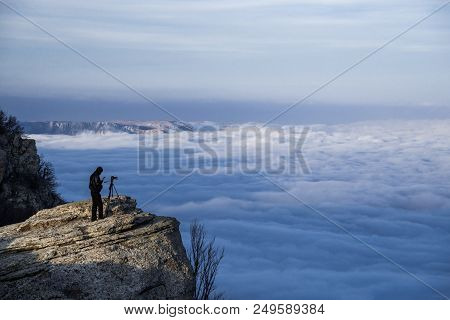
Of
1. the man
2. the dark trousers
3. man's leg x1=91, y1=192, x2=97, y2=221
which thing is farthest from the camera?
man's leg x1=91, y1=192, x2=97, y2=221

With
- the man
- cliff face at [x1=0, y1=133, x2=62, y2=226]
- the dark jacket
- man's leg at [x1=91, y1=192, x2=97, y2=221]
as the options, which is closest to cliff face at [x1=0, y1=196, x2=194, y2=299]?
man's leg at [x1=91, y1=192, x2=97, y2=221]

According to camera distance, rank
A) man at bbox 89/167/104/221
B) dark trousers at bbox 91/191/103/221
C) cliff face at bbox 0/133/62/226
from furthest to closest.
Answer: cliff face at bbox 0/133/62/226, dark trousers at bbox 91/191/103/221, man at bbox 89/167/104/221

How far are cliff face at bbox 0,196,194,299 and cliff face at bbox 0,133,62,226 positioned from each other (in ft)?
61.5

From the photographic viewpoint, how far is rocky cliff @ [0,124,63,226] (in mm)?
46844

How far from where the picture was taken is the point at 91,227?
27344mm

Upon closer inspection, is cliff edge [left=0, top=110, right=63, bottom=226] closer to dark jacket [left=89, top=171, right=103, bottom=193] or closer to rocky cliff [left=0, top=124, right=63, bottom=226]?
rocky cliff [left=0, top=124, right=63, bottom=226]

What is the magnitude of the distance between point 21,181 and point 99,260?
78.2 ft

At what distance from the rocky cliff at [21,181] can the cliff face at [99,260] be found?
18799mm

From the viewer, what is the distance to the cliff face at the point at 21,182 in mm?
46844

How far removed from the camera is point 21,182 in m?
48.8

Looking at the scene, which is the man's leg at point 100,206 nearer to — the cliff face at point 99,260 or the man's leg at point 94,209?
the man's leg at point 94,209

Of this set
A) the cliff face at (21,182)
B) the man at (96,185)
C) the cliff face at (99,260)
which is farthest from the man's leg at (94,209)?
the cliff face at (21,182)
